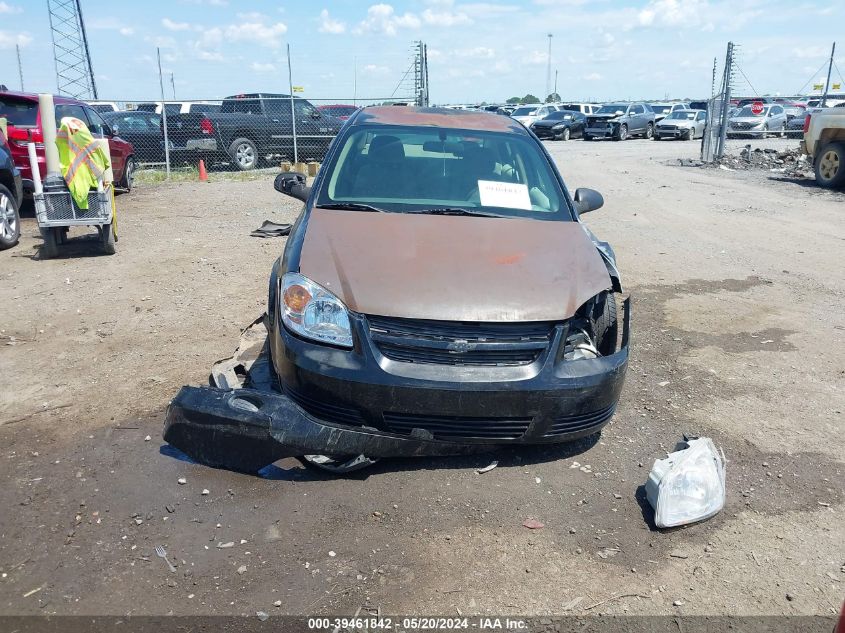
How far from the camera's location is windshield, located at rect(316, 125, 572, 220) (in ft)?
14.2

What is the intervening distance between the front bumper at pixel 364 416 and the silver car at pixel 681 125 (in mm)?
31715

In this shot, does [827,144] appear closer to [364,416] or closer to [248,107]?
[248,107]

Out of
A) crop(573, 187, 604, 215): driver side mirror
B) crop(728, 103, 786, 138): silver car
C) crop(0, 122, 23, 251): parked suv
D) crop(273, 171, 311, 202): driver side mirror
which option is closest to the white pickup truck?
crop(573, 187, 604, 215): driver side mirror

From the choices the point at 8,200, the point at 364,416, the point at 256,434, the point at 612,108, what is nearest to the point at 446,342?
the point at 364,416

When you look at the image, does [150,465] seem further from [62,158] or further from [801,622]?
[62,158]

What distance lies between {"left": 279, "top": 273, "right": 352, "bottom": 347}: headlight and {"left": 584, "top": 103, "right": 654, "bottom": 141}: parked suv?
102 ft

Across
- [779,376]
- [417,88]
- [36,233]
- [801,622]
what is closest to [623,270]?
[779,376]

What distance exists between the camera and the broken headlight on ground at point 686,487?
10.2 feet

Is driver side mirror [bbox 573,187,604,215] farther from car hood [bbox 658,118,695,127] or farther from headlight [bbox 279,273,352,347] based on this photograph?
car hood [bbox 658,118,695,127]

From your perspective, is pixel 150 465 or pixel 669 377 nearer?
pixel 150 465

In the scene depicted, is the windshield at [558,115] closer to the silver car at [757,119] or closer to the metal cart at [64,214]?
the silver car at [757,119]

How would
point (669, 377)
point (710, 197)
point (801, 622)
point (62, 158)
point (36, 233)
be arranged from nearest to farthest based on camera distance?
point (801, 622) < point (669, 377) < point (62, 158) < point (36, 233) < point (710, 197)

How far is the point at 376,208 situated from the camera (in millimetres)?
4164

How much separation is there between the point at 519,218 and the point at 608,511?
1834 mm
